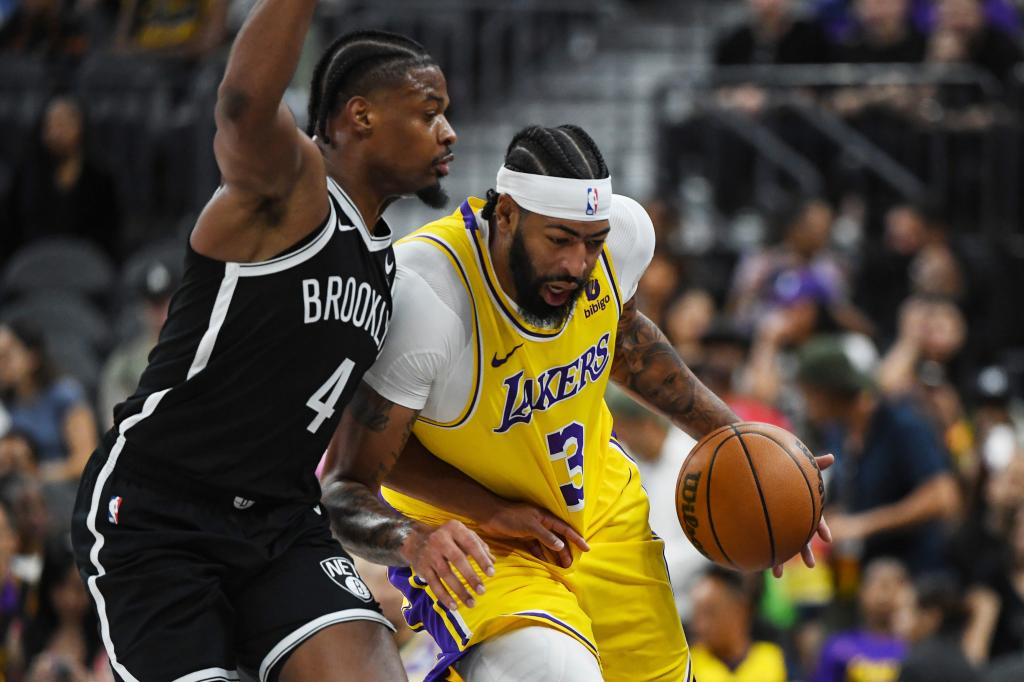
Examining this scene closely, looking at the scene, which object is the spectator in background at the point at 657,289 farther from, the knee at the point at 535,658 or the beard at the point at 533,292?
the knee at the point at 535,658

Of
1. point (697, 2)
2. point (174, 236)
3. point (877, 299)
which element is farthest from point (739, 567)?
point (697, 2)

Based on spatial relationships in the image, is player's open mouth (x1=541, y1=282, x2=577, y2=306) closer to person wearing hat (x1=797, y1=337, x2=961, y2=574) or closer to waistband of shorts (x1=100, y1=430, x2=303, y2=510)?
waistband of shorts (x1=100, y1=430, x2=303, y2=510)

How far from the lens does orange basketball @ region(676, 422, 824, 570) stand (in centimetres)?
466

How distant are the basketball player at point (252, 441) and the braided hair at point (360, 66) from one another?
117 millimetres

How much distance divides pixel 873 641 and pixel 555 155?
3.84 metres

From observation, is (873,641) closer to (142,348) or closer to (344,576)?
(344,576)

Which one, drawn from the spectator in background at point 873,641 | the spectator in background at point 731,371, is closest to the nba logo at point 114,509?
the spectator in background at point 873,641

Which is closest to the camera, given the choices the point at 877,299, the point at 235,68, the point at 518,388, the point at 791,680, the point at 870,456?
the point at 235,68

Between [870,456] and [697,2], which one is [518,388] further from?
[697,2]

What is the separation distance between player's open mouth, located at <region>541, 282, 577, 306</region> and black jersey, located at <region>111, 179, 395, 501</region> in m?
0.50

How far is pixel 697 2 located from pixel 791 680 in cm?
842

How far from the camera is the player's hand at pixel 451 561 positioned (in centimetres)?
394

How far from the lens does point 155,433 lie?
13.3 ft

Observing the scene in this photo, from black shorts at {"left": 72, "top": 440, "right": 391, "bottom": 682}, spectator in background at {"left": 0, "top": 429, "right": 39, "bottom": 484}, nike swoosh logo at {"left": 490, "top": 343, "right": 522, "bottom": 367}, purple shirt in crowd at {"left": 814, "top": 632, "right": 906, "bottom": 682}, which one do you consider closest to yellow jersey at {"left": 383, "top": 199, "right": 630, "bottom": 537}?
nike swoosh logo at {"left": 490, "top": 343, "right": 522, "bottom": 367}
